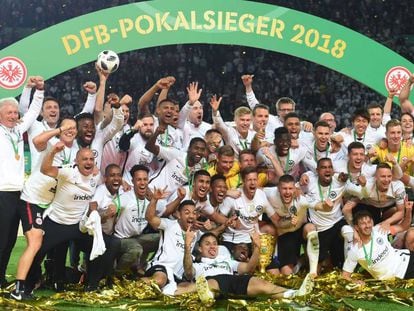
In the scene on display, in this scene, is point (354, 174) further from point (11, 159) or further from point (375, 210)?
point (11, 159)

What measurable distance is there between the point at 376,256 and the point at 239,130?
1549mm

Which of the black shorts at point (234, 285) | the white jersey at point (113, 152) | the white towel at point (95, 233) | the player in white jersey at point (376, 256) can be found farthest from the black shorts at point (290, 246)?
the white towel at point (95, 233)

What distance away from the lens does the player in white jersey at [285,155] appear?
266 inches

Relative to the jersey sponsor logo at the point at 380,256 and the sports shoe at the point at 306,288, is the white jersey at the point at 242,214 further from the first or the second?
the sports shoe at the point at 306,288

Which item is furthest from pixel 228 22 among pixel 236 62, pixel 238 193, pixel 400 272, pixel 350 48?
pixel 400 272

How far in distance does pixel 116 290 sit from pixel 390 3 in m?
8.02

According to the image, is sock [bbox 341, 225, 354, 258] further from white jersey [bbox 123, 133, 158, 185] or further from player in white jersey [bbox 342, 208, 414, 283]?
white jersey [bbox 123, 133, 158, 185]

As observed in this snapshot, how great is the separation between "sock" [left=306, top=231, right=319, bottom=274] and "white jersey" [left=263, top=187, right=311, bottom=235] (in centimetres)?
18

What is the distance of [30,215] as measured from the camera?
18.7 ft

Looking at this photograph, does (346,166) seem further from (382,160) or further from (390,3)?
(390,3)

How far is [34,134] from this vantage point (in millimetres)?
6332

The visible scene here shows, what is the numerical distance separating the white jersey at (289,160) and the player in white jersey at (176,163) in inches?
19.4

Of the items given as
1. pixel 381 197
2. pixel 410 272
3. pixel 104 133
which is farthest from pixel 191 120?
pixel 410 272

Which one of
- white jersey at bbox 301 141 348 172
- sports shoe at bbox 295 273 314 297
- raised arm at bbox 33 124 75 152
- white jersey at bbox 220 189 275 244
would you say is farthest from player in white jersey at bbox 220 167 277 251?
raised arm at bbox 33 124 75 152
